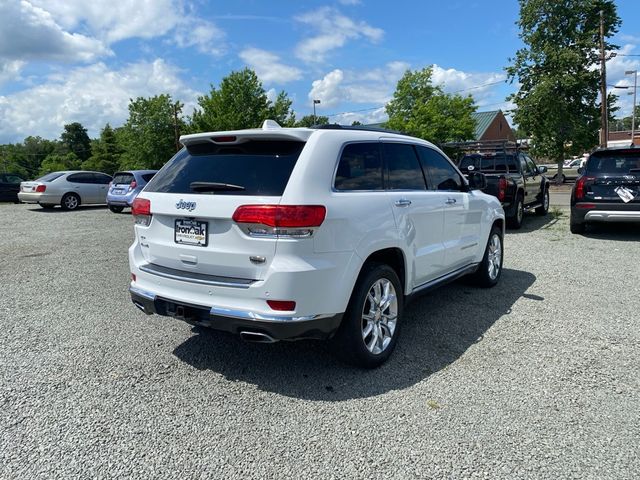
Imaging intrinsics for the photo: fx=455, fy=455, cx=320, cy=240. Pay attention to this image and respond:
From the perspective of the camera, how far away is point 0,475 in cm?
236

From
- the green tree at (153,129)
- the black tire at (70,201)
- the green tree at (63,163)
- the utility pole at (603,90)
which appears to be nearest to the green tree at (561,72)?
the utility pole at (603,90)

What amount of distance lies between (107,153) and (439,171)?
79.8 meters

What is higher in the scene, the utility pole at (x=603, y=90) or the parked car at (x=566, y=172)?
the utility pole at (x=603, y=90)

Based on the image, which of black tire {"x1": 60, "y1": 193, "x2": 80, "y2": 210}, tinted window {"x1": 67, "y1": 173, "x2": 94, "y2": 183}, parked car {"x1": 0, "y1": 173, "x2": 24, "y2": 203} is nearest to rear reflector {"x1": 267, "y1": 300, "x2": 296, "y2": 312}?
black tire {"x1": 60, "y1": 193, "x2": 80, "y2": 210}

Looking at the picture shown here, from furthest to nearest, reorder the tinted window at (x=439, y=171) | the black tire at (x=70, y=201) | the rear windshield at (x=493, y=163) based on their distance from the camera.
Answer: the black tire at (x=70, y=201), the rear windshield at (x=493, y=163), the tinted window at (x=439, y=171)

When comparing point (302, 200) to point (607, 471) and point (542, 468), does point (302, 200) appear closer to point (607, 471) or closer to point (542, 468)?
point (542, 468)

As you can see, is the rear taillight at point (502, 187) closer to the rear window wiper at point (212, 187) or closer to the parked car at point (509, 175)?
the parked car at point (509, 175)

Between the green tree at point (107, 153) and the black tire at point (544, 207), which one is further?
the green tree at point (107, 153)

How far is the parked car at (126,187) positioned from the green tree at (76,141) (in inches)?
4037

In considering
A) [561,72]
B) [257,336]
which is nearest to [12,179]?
[257,336]

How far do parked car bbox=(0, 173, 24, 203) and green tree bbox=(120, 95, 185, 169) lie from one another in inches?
867

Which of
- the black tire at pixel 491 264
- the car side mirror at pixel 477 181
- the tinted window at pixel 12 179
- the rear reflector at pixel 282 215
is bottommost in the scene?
the black tire at pixel 491 264

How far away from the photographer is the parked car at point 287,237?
2.96 meters

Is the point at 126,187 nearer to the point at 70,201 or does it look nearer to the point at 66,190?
the point at 66,190
